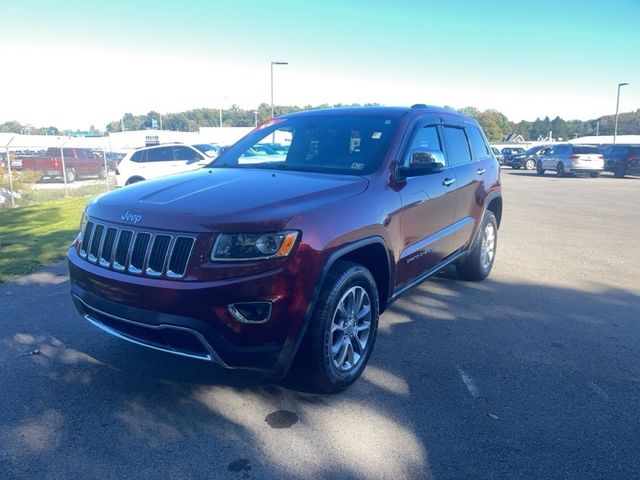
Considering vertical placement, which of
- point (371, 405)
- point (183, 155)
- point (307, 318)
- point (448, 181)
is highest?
A: point (448, 181)

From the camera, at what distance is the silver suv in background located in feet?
91.7

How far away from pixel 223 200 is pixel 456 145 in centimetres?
317

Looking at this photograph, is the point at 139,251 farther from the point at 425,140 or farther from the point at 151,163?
the point at 151,163

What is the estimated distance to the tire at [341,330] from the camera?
3332 mm

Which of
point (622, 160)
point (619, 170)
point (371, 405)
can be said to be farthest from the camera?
point (619, 170)

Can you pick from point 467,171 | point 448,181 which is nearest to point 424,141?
point 448,181

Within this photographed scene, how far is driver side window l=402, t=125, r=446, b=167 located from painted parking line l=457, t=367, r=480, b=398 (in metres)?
1.68

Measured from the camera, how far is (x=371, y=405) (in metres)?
3.55

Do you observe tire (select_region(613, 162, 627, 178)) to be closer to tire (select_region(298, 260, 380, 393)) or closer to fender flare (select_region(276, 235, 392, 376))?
tire (select_region(298, 260, 380, 393))

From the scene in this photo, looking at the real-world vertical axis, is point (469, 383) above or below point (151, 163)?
below

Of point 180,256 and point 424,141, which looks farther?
point 424,141

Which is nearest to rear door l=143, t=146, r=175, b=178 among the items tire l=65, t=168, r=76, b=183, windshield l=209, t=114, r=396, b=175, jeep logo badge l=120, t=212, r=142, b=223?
tire l=65, t=168, r=76, b=183

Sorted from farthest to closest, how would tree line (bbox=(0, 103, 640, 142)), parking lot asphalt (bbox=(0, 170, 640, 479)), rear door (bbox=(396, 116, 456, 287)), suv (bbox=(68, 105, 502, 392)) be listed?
tree line (bbox=(0, 103, 640, 142)) → rear door (bbox=(396, 116, 456, 287)) → suv (bbox=(68, 105, 502, 392)) → parking lot asphalt (bbox=(0, 170, 640, 479))

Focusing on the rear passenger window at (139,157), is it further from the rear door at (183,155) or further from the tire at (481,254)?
the tire at (481,254)
